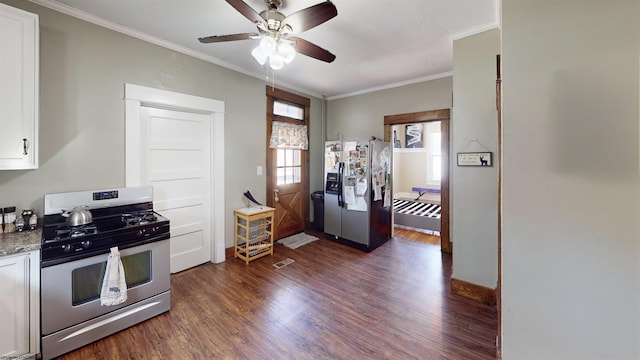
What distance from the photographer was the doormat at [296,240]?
13.0ft

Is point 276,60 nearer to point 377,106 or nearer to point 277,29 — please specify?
point 277,29

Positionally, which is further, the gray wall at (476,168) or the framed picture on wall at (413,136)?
the framed picture on wall at (413,136)

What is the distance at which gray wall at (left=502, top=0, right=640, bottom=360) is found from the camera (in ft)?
2.61

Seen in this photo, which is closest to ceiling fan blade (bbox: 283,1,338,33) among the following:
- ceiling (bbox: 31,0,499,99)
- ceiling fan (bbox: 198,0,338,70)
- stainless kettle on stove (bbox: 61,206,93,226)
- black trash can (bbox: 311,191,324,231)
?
ceiling fan (bbox: 198,0,338,70)

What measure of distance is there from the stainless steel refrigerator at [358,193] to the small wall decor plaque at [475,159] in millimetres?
1373

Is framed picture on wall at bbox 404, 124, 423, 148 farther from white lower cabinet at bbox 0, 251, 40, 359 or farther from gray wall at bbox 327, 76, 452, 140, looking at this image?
white lower cabinet at bbox 0, 251, 40, 359

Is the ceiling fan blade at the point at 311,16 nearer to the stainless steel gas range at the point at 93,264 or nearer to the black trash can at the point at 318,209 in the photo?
the stainless steel gas range at the point at 93,264

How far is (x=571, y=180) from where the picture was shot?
869 millimetres

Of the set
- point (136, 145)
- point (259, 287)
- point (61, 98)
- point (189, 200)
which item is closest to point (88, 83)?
point (61, 98)

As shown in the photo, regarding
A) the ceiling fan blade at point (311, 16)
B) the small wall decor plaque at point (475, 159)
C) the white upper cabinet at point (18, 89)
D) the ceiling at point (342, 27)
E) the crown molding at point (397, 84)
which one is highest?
the crown molding at point (397, 84)

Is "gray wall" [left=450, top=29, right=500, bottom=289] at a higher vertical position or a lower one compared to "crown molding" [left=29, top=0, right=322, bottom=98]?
lower

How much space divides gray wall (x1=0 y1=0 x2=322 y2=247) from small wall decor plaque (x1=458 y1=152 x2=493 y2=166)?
3.06 meters

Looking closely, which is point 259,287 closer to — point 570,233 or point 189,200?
point 189,200

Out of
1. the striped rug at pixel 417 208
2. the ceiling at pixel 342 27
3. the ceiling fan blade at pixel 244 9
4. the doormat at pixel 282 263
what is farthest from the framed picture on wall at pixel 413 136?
the ceiling fan blade at pixel 244 9
